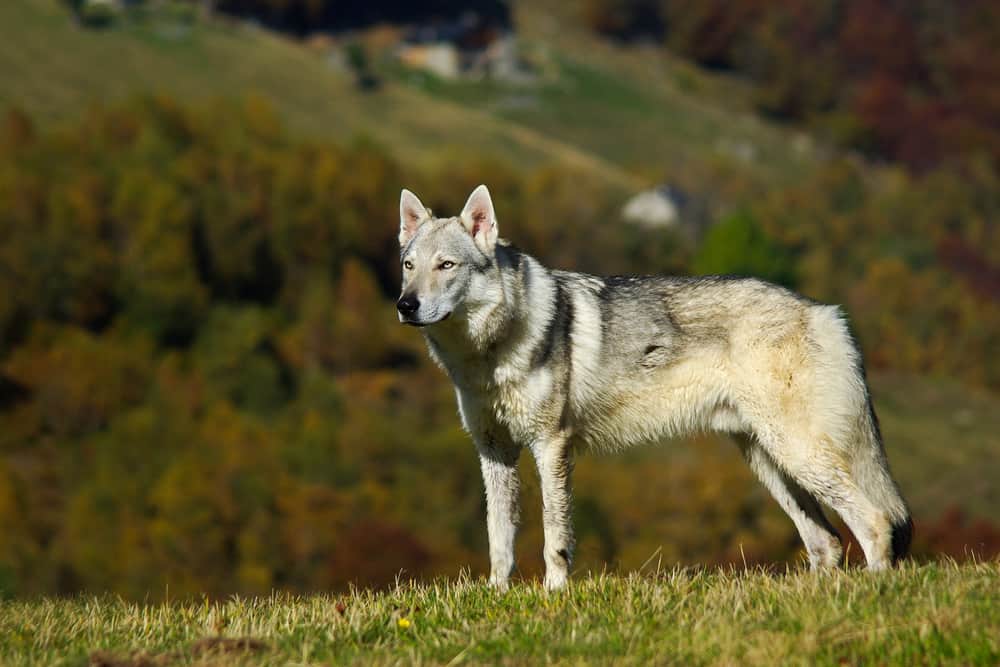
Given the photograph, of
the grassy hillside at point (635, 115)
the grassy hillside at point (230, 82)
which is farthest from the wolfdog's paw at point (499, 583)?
the grassy hillside at point (635, 115)

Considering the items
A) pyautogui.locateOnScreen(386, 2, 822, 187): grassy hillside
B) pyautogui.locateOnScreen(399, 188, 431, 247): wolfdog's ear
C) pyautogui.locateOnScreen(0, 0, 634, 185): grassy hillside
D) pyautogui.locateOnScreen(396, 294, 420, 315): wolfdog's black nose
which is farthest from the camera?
pyautogui.locateOnScreen(386, 2, 822, 187): grassy hillside

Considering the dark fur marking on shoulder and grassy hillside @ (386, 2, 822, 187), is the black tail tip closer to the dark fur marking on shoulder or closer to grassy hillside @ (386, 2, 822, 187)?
the dark fur marking on shoulder

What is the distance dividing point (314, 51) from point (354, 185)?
36.7m

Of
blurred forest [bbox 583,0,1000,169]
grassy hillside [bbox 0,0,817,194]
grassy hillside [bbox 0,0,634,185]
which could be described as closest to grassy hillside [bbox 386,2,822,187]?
grassy hillside [bbox 0,0,817,194]

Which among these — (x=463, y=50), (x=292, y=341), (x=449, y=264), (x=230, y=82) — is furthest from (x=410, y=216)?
(x=463, y=50)

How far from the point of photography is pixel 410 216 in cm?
1102

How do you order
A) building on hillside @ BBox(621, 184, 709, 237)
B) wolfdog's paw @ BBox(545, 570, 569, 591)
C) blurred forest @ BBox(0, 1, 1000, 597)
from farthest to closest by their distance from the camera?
building on hillside @ BBox(621, 184, 709, 237) < blurred forest @ BBox(0, 1, 1000, 597) < wolfdog's paw @ BBox(545, 570, 569, 591)

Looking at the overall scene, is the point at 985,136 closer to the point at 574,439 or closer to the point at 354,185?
the point at 354,185

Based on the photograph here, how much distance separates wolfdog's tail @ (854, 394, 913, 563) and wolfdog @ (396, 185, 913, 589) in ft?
0.04

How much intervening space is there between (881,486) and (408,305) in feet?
13.1

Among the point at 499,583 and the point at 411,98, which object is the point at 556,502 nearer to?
the point at 499,583

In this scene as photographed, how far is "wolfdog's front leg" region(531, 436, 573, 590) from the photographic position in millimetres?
10180

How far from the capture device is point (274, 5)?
146250mm

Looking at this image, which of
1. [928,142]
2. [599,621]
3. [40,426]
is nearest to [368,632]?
[599,621]
